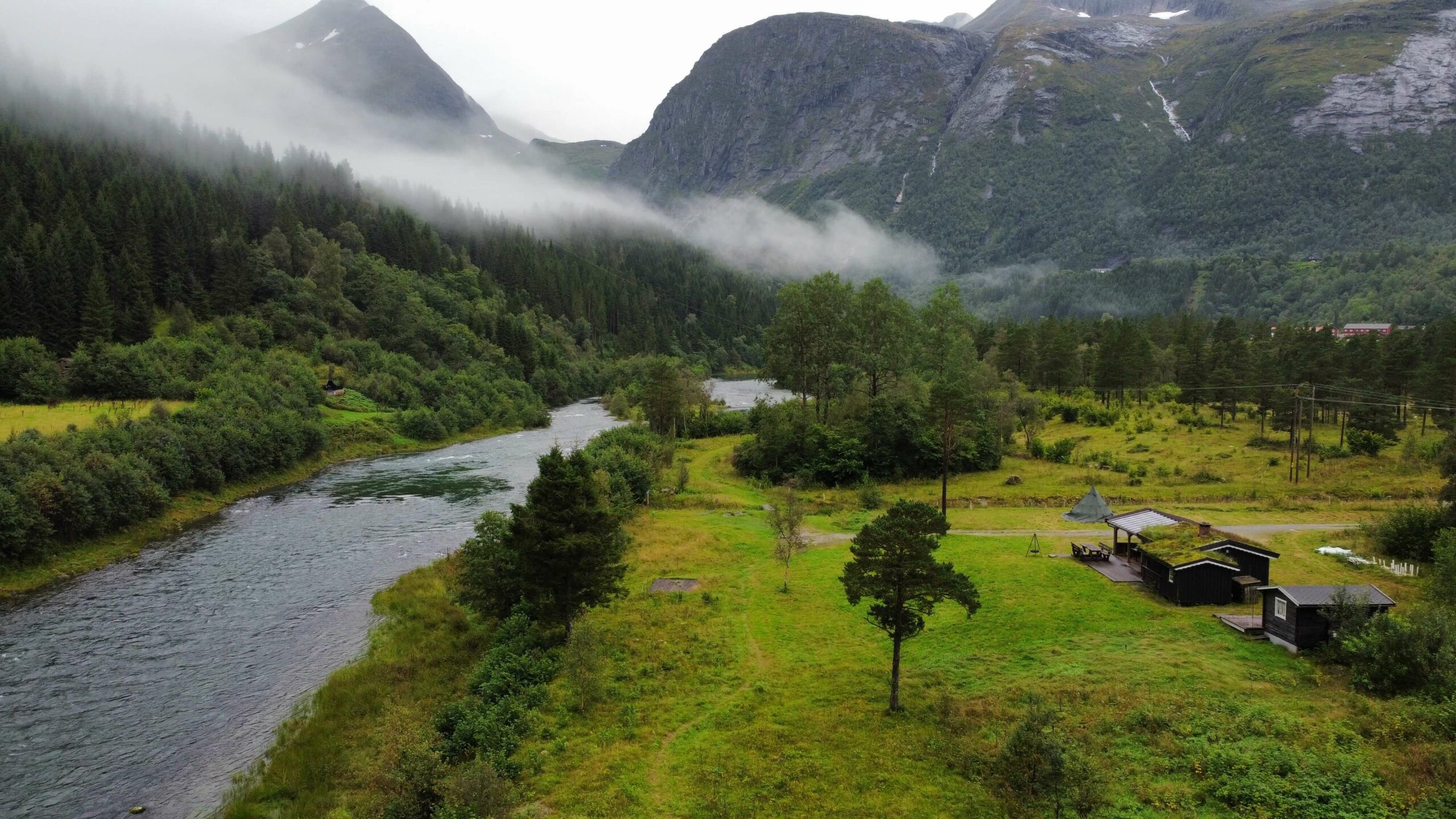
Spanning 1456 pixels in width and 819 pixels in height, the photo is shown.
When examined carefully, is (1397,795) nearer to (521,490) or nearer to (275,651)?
(275,651)

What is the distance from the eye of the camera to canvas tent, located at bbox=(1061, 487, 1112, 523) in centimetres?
4853

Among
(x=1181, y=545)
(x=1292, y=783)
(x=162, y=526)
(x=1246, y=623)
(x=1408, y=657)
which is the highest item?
(x=1408, y=657)

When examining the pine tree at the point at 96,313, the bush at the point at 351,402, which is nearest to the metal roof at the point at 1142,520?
the bush at the point at 351,402

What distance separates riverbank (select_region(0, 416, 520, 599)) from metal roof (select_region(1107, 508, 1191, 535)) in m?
62.1

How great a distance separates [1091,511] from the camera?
160ft

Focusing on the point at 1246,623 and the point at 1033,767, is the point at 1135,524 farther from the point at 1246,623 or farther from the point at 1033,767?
the point at 1033,767

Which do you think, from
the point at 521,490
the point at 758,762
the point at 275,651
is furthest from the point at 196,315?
the point at 758,762

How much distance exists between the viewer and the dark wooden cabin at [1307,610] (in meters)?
26.5

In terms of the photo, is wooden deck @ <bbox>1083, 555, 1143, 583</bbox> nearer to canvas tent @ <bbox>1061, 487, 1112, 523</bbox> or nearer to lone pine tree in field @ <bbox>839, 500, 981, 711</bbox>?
canvas tent @ <bbox>1061, 487, 1112, 523</bbox>

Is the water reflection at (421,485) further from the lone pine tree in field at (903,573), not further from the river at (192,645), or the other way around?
the lone pine tree in field at (903,573)

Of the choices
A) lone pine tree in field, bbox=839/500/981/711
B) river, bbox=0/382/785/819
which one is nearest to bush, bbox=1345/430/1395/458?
lone pine tree in field, bbox=839/500/981/711

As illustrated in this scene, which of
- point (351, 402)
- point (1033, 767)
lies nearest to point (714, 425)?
point (351, 402)

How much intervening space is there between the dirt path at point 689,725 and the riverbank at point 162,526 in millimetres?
40412

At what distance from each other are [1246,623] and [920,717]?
55.1ft
